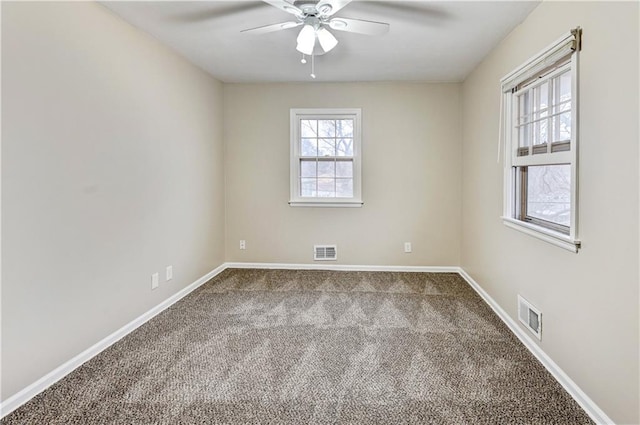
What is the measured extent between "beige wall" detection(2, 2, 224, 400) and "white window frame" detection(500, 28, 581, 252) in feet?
9.68

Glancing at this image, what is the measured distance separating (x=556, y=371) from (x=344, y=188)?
2.99 m

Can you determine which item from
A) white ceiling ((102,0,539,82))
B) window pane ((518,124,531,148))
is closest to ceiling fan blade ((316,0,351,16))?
white ceiling ((102,0,539,82))

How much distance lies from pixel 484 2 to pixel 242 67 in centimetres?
246

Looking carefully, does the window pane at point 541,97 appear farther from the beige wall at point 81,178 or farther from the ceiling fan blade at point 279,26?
the beige wall at point 81,178

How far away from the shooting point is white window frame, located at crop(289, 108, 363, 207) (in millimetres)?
4539

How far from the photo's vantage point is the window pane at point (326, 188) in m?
4.65

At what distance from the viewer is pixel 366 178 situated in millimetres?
4574

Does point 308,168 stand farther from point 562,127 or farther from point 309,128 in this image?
point 562,127

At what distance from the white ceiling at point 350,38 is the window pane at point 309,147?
2.51ft

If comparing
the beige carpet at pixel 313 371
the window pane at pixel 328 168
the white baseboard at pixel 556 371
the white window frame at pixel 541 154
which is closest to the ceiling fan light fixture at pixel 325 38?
the white window frame at pixel 541 154

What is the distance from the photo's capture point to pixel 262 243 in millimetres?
4754

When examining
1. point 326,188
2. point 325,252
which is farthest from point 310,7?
point 325,252

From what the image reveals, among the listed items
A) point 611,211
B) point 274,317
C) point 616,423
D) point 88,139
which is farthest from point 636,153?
point 88,139

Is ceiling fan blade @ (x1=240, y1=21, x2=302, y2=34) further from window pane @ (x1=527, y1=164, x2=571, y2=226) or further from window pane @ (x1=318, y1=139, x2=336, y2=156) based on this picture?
window pane @ (x1=318, y1=139, x2=336, y2=156)
